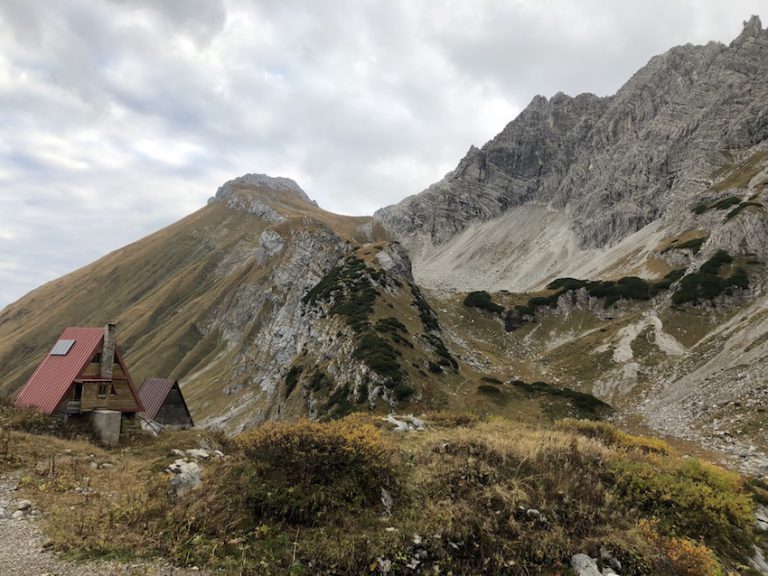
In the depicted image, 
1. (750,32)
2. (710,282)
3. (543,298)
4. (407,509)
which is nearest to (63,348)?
(407,509)

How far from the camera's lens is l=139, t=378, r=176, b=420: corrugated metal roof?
38.8m

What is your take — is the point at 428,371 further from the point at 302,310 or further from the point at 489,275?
the point at 489,275

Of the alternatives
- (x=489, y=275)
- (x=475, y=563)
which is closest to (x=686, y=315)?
(x=475, y=563)

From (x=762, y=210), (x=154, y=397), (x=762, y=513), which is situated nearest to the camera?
(x=762, y=513)

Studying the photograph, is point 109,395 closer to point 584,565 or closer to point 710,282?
point 584,565

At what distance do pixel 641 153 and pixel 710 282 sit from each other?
9862 centimetres

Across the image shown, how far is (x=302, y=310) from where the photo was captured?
2977 inches

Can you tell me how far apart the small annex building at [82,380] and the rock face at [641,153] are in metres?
115

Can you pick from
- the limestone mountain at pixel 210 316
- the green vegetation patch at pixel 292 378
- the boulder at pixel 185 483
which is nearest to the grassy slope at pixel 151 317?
the limestone mountain at pixel 210 316

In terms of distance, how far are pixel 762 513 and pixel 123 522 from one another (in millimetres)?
16778

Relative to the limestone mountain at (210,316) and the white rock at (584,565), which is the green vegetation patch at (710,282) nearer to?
the limestone mountain at (210,316)

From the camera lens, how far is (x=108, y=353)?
23625mm

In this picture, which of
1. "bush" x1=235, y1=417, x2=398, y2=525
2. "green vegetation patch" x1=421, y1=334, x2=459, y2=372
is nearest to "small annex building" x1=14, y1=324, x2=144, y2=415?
"bush" x1=235, y1=417, x2=398, y2=525

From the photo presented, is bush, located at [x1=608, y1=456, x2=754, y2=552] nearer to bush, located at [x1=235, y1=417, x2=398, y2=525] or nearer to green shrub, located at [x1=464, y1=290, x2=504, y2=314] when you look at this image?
bush, located at [x1=235, y1=417, x2=398, y2=525]
